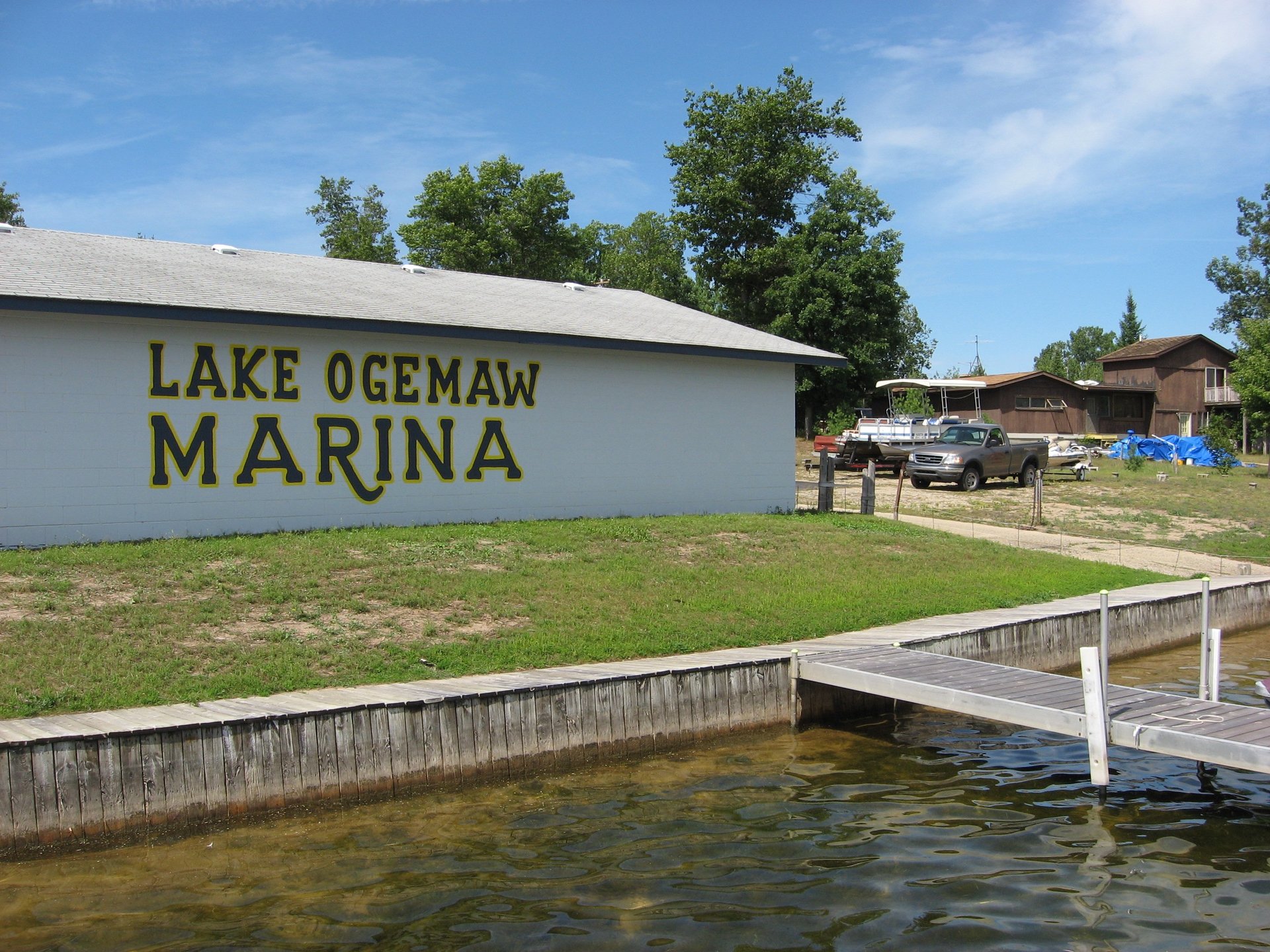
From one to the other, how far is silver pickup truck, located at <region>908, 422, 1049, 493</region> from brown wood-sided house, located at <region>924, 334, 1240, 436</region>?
73.7 feet

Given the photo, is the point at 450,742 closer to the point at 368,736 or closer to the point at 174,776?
the point at 368,736

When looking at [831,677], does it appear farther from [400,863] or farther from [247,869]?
[247,869]

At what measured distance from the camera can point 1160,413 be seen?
57844mm

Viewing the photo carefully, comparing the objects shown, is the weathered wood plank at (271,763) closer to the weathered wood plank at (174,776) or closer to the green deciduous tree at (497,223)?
the weathered wood plank at (174,776)

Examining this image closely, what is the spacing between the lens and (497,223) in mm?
46188

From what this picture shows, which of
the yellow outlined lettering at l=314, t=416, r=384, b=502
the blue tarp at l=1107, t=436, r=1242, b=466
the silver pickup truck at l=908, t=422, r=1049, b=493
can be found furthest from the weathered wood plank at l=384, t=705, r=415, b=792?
the blue tarp at l=1107, t=436, r=1242, b=466

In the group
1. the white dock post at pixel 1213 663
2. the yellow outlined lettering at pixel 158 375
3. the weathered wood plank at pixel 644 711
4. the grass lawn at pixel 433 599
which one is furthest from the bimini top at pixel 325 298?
the white dock post at pixel 1213 663

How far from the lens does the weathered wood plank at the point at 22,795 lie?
22.7 ft

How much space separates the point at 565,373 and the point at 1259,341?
30.8 m

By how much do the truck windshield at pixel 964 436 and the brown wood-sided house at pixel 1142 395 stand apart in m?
23.1

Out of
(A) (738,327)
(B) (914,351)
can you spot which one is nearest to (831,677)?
(A) (738,327)

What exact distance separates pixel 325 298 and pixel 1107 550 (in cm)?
1429

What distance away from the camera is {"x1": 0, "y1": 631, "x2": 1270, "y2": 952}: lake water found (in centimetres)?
620

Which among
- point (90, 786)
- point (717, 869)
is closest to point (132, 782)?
point (90, 786)
